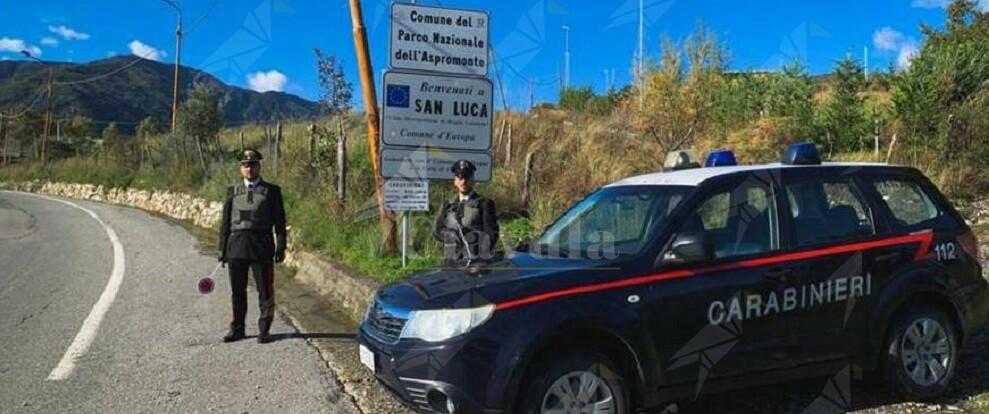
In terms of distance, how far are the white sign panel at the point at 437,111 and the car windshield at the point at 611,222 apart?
3.50 m

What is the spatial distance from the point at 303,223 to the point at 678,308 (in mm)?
8993

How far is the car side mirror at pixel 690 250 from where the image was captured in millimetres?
4102

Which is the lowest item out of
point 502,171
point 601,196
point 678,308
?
point 678,308

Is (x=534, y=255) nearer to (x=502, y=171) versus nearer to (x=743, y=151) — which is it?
(x=502, y=171)

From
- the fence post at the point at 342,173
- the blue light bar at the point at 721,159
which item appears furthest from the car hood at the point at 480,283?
the fence post at the point at 342,173

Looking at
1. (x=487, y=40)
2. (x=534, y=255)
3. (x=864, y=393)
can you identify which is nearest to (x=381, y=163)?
(x=487, y=40)

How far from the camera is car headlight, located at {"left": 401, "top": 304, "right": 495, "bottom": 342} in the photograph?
12.7 ft

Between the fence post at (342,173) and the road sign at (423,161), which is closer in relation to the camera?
the road sign at (423,161)

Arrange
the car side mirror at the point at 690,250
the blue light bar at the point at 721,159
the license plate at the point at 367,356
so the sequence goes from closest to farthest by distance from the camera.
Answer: the car side mirror at the point at 690,250
the license plate at the point at 367,356
the blue light bar at the point at 721,159

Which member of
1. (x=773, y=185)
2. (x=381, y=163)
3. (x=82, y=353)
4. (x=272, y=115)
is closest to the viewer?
(x=773, y=185)

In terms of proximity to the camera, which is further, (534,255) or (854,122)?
(854,122)

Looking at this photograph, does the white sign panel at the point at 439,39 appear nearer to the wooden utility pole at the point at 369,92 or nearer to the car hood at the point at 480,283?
the wooden utility pole at the point at 369,92

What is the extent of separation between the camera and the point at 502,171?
13.5 meters

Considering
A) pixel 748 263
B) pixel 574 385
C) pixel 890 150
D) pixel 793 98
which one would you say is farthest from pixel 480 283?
pixel 793 98
